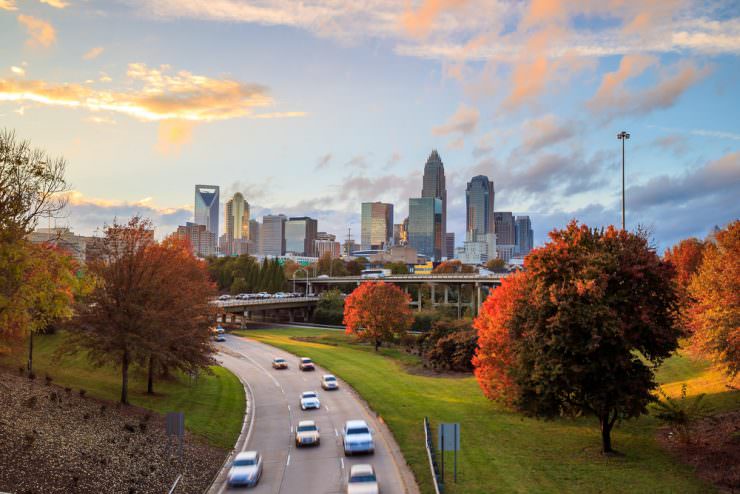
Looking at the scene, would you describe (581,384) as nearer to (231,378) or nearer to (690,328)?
(690,328)

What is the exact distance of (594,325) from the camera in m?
22.9

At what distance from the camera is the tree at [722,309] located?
89.6ft

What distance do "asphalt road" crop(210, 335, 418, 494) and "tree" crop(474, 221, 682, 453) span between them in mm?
6983

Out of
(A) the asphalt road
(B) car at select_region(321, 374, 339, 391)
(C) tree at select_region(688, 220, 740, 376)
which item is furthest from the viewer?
(B) car at select_region(321, 374, 339, 391)

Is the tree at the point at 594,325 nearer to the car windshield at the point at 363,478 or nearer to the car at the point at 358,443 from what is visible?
the car at the point at 358,443

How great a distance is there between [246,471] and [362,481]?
4.82m

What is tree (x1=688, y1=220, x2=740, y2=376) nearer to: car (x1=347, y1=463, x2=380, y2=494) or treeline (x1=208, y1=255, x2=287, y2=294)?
car (x1=347, y1=463, x2=380, y2=494)

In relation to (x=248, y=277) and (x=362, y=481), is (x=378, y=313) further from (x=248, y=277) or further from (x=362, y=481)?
(x=248, y=277)

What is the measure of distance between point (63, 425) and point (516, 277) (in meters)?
23.5

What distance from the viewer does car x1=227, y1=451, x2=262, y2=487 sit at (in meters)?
22.1

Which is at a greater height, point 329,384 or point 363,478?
point 363,478

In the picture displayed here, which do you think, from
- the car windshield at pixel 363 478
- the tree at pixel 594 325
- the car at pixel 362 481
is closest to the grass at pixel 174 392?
the car at pixel 362 481

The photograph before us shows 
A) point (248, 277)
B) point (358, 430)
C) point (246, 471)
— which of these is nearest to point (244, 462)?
point (246, 471)

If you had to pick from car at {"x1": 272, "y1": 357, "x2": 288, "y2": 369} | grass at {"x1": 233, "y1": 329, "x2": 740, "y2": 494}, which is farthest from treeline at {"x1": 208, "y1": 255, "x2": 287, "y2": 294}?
grass at {"x1": 233, "y1": 329, "x2": 740, "y2": 494}
